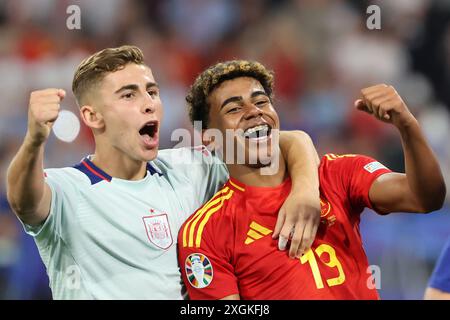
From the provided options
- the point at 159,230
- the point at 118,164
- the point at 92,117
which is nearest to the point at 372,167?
the point at 159,230

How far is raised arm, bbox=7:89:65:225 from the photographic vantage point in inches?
87.9

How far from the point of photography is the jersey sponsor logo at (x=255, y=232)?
2.67 metres

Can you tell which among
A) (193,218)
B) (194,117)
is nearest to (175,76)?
(194,117)

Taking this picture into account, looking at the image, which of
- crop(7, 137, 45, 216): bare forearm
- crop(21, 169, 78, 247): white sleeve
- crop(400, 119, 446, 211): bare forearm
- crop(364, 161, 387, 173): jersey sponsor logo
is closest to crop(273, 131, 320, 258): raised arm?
crop(364, 161, 387, 173): jersey sponsor logo

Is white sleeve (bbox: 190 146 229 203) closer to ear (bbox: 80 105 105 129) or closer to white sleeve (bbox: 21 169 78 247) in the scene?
ear (bbox: 80 105 105 129)

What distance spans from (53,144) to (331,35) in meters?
2.69

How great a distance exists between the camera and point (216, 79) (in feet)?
9.69

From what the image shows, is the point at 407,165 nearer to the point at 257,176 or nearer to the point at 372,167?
the point at 372,167

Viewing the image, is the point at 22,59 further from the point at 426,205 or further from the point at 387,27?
the point at 426,205

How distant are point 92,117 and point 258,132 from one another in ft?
2.35

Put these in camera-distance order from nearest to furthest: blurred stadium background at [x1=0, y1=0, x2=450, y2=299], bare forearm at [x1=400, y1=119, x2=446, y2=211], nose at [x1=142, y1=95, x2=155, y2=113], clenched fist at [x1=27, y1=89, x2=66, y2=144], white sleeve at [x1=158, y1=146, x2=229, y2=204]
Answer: clenched fist at [x1=27, y1=89, x2=66, y2=144], bare forearm at [x1=400, y1=119, x2=446, y2=211], nose at [x1=142, y1=95, x2=155, y2=113], white sleeve at [x1=158, y1=146, x2=229, y2=204], blurred stadium background at [x1=0, y1=0, x2=450, y2=299]

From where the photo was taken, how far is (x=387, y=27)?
608cm

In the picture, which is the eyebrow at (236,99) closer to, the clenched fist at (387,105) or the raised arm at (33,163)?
the clenched fist at (387,105)

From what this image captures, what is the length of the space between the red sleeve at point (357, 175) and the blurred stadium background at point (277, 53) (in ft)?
7.20
